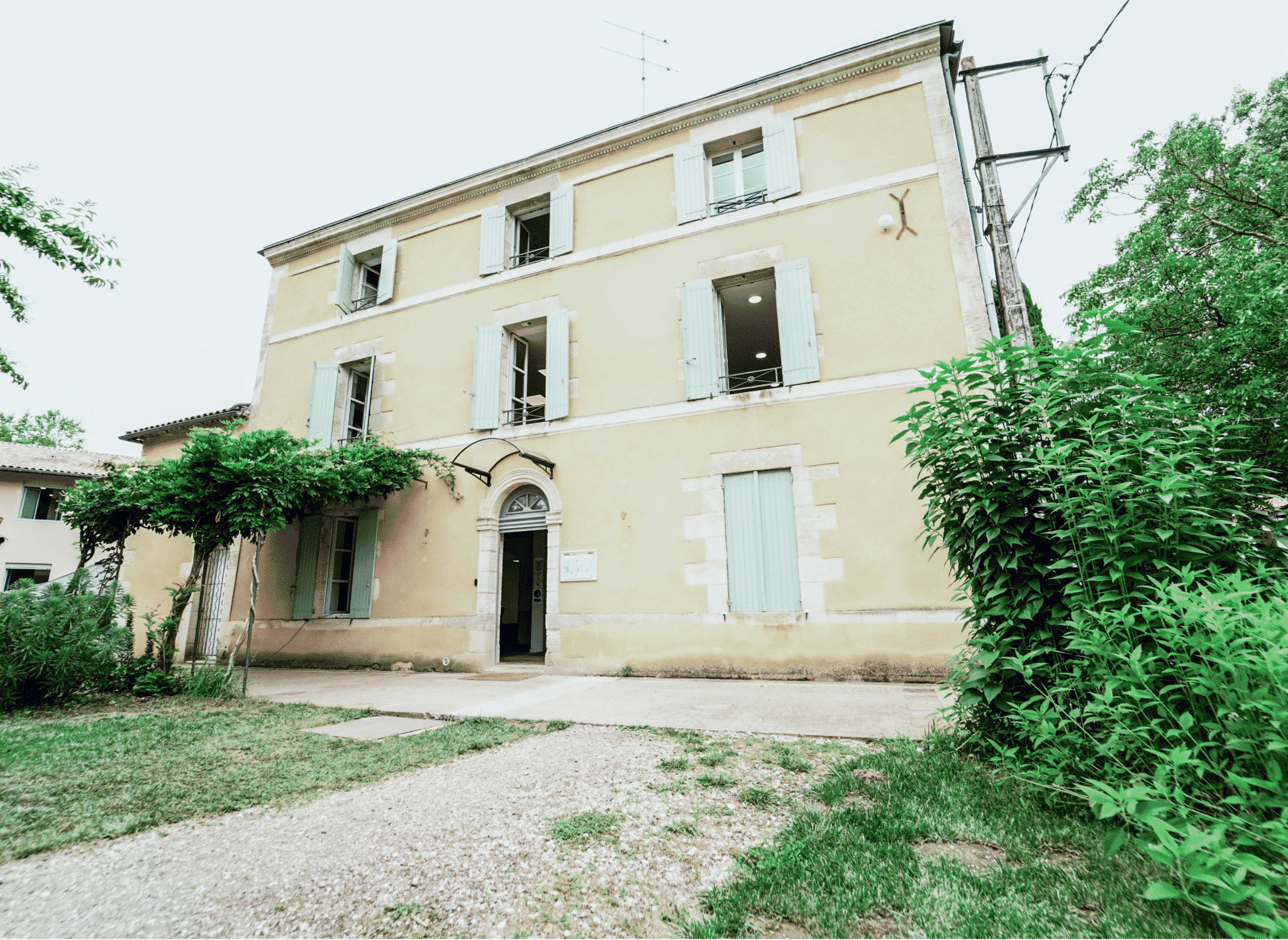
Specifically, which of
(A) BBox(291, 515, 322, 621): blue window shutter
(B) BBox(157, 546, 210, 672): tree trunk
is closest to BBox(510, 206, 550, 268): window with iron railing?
(A) BBox(291, 515, 322, 621): blue window shutter

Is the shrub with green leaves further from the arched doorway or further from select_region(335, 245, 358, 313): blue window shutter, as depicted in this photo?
select_region(335, 245, 358, 313): blue window shutter

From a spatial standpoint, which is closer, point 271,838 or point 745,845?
point 745,845

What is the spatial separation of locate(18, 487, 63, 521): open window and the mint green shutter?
2318 cm

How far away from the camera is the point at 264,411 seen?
1107 cm

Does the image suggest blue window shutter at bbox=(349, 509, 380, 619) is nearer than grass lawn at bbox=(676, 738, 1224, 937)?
No

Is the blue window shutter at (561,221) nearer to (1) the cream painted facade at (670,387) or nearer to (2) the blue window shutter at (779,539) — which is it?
(1) the cream painted facade at (670,387)

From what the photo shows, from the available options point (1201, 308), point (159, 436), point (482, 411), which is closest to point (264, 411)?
point (159, 436)

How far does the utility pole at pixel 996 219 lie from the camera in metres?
4.82

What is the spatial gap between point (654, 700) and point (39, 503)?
79.6 ft

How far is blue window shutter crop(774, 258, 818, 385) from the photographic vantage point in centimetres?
738

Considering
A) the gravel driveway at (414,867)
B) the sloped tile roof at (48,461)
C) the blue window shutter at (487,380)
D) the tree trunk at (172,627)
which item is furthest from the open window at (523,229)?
the sloped tile roof at (48,461)

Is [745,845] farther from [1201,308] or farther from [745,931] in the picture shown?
[1201,308]

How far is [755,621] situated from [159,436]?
12861 millimetres

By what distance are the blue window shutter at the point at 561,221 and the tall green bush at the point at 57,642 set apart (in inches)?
291
